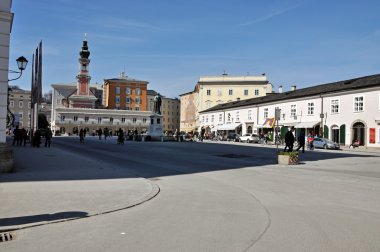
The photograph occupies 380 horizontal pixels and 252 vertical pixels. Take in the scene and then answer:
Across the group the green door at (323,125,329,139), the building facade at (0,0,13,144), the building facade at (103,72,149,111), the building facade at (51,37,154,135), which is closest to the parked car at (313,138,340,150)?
the green door at (323,125,329,139)

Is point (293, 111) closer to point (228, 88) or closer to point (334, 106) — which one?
point (334, 106)

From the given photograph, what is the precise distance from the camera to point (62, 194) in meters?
9.75

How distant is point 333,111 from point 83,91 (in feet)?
252

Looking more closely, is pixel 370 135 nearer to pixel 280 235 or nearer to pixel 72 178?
pixel 72 178

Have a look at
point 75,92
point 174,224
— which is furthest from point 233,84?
point 174,224

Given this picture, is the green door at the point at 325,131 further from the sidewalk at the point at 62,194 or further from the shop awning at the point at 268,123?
the sidewalk at the point at 62,194

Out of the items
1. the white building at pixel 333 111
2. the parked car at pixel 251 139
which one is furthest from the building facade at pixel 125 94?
the parked car at pixel 251 139

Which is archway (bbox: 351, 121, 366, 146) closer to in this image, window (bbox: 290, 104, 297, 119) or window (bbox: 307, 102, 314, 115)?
window (bbox: 307, 102, 314, 115)

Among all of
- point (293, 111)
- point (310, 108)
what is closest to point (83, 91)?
point (293, 111)

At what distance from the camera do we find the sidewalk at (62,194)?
7.52m

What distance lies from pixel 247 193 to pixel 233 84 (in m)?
91.2

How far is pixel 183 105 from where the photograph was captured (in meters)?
122

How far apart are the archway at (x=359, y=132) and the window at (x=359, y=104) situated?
4.84 ft

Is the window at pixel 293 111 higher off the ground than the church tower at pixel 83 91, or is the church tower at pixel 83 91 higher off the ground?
the church tower at pixel 83 91
